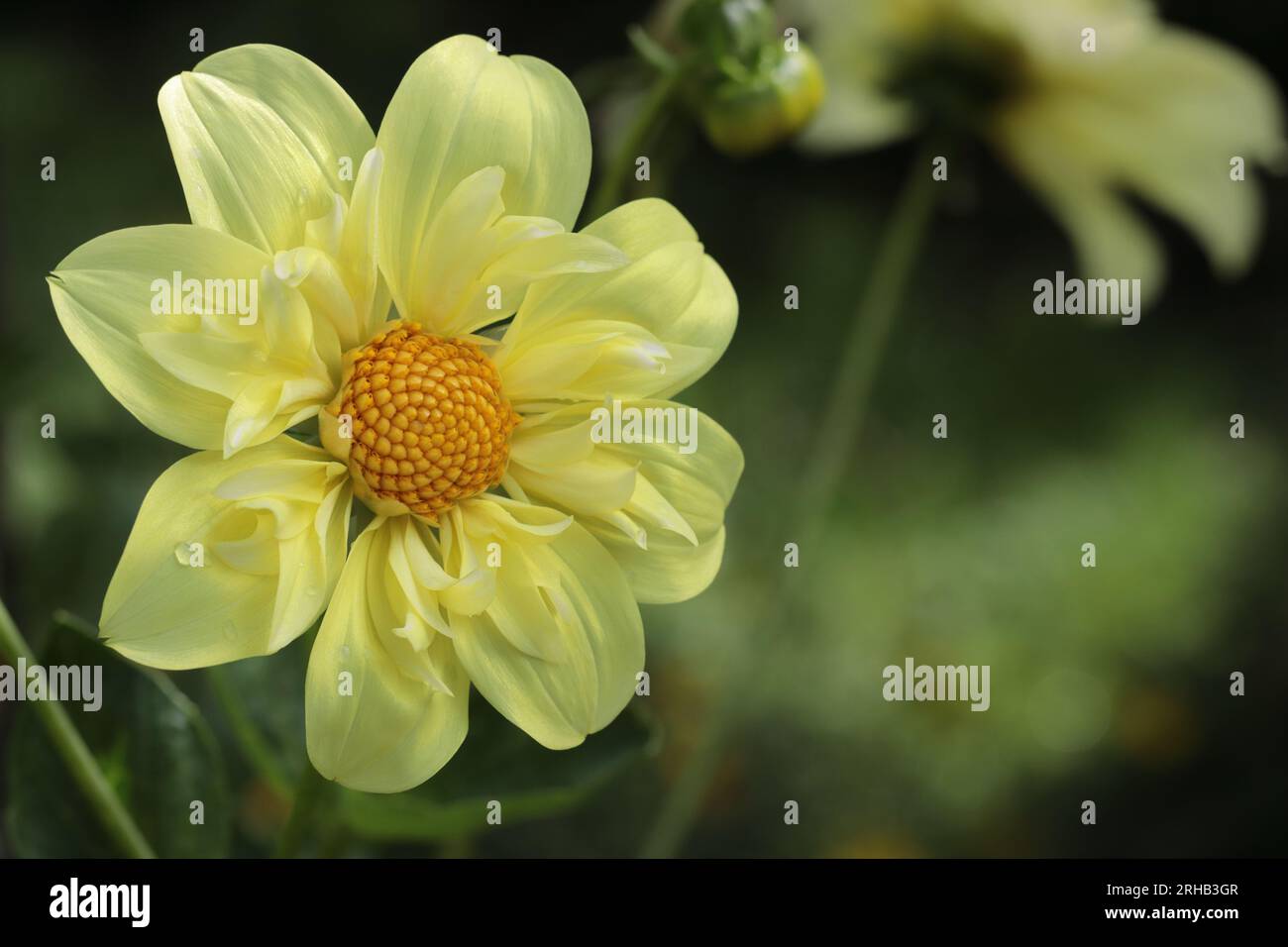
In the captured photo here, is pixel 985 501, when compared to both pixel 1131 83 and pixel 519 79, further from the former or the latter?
pixel 519 79

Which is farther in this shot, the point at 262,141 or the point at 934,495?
the point at 934,495

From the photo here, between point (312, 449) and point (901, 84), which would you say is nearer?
point (312, 449)

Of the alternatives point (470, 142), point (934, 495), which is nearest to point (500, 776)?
point (470, 142)

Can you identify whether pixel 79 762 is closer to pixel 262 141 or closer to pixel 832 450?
pixel 262 141

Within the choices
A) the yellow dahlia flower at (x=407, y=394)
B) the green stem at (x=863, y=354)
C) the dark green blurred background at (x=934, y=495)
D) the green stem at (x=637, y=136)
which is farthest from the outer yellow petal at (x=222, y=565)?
the dark green blurred background at (x=934, y=495)

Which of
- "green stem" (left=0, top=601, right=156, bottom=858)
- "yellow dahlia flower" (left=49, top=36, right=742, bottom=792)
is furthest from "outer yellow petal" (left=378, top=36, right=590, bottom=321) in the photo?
"green stem" (left=0, top=601, right=156, bottom=858)

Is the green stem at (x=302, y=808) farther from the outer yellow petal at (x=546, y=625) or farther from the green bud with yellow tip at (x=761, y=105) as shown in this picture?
the green bud with yellow tip at (x=761, y=105)

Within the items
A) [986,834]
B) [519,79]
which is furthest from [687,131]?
Answer: [986,834]

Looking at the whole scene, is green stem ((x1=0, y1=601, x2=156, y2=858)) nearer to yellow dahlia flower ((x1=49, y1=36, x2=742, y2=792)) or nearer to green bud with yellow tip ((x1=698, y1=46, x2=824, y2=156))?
yellow dahlia flower ((x1=49, y1=36, x2=742, y2=792))
